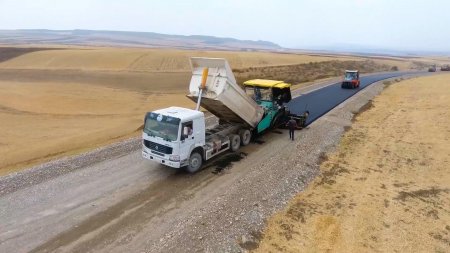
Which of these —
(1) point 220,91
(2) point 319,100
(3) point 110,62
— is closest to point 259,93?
(1) point 220,91

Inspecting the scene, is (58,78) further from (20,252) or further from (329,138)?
(20,252)

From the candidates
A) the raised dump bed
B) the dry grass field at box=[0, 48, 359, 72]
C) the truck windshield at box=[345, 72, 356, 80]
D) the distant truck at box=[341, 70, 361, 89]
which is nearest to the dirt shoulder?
the raised dump bed

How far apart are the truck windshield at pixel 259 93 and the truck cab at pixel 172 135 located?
648 cm

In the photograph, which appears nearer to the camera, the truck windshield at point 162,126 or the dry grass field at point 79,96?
the truck windshield at point 162,126

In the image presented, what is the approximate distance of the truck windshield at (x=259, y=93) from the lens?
20.5m

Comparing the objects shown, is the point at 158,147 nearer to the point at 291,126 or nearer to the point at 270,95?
the point at 291,126

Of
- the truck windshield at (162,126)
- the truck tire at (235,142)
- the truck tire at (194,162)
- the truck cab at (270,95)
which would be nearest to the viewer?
the truck windshield at (162,126)

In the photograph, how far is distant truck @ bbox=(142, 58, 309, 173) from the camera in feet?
45.8

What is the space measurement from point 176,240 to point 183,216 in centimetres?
137

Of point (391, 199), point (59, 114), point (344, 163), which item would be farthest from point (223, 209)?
point (59, 114)

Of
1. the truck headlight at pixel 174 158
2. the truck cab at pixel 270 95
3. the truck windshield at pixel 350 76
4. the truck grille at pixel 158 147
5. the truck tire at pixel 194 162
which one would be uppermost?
the truck windshield at pixel 350 76

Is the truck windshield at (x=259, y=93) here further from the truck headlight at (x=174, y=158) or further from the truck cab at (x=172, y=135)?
the truck headlight at (x=174, y=158)

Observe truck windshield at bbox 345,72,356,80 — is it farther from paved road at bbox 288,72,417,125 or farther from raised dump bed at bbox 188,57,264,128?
raised dump bed at bbox 188,57,264,128

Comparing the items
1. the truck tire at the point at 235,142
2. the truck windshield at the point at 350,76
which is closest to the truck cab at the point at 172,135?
the truck tire at the point at 235,142
